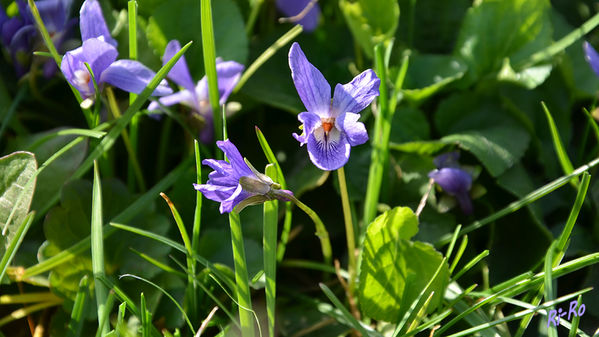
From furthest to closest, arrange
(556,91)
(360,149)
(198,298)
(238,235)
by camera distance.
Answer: (556,91), (360,149), (198,298), (238,235)

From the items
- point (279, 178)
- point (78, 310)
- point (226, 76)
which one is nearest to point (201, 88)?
point (226, 76)

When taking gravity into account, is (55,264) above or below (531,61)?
below

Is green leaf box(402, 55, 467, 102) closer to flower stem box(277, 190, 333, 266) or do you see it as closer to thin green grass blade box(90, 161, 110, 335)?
flower stem box(277, 190, 333, 266)

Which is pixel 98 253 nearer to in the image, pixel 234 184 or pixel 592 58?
pixel 234 184

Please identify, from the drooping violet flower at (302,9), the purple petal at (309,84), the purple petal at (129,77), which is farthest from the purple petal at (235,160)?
the drooping violet flower at (302,9)

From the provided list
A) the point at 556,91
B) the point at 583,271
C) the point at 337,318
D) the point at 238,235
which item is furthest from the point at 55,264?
the point at 556,91

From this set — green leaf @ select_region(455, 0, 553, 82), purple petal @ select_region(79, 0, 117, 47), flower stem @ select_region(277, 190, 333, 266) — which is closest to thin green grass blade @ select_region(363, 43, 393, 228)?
flower stem @ select_region(277, 190, 333, 266)

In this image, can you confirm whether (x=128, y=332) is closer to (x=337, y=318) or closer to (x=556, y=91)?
(x=337, y=318)
